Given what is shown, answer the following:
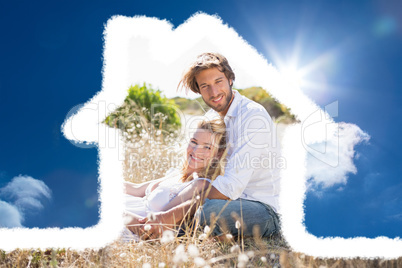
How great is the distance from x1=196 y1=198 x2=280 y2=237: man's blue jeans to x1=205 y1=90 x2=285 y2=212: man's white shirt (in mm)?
110

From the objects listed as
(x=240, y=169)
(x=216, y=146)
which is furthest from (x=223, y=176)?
(x=216, y=146)

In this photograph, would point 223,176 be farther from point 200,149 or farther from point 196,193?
point 200,149

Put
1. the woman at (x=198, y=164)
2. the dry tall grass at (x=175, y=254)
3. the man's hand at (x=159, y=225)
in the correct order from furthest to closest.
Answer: the woman at (x=198, y=164)
the man's hand at (x=159, y=225)
the dry tall grass at (x=175, y=254)

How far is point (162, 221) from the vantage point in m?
3.49

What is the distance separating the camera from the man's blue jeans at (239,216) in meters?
3.54

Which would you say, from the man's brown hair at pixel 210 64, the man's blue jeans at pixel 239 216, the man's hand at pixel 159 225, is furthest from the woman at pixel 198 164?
the man's brown hair at pixel 210 64

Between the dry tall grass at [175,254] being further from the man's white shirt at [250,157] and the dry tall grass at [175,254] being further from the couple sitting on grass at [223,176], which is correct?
the man's white shirt at [250,157]

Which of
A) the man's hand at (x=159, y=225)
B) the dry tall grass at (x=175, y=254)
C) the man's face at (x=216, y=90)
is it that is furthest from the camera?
the man's face at (x=216, y=90)

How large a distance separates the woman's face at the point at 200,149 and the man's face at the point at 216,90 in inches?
15.7

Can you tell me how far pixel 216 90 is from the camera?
418cm

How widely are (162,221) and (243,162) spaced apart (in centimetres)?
91

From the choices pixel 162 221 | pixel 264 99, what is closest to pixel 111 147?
pixel 162 221

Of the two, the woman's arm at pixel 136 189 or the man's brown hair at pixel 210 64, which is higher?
the man's brown hair at pixel 210 64

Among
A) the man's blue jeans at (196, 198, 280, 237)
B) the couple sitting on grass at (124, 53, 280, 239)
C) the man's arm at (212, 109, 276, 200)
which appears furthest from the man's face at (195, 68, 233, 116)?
the man's blue jeans at (196, 198, 280, 237)
